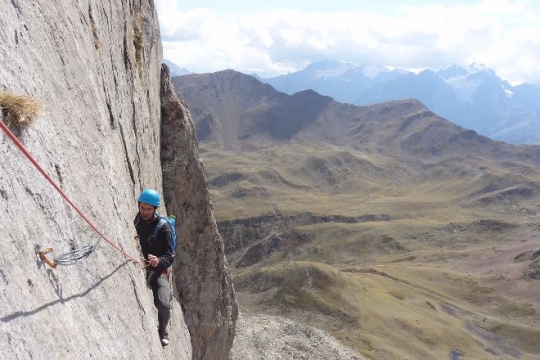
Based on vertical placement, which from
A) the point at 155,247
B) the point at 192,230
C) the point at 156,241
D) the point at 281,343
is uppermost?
the point at 156,241

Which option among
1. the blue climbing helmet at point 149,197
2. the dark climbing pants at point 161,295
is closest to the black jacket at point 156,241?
the blue climbing helmet at point 149,197

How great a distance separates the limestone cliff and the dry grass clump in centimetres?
23

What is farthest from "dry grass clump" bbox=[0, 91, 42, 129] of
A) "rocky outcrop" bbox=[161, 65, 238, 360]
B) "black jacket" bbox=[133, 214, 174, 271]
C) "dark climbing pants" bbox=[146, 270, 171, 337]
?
"rocky outcrop" bbox=[161, 65, 238, 360]

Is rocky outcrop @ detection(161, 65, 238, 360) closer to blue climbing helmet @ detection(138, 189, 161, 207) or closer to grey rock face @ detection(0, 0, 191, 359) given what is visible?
grey rock face @ detection(0, 0, 191, 359)

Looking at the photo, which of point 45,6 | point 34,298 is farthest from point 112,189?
point 34,298

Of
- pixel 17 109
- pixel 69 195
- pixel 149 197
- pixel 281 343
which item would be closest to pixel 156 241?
pixel 149 197

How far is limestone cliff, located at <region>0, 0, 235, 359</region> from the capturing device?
8.83m

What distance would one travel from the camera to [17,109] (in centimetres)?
980

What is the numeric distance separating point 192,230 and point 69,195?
79.4ft

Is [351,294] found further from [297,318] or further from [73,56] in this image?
[73,56]

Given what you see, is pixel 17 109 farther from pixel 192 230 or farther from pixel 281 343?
pixel 281 343

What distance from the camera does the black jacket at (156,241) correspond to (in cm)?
1630

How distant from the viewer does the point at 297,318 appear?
93000 millimetres

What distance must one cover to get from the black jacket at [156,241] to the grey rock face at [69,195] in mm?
571
